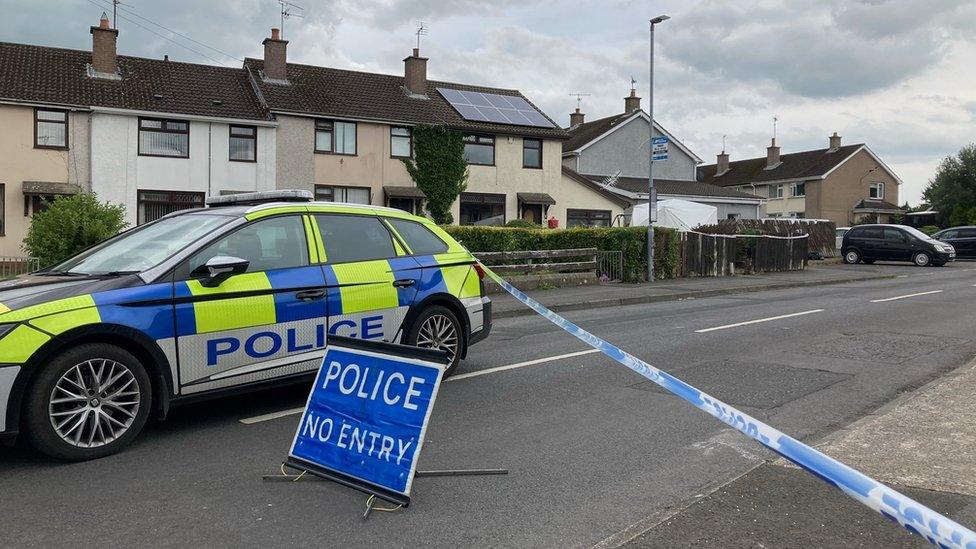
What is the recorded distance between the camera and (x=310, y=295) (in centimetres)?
583

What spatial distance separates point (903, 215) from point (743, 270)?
37654mm

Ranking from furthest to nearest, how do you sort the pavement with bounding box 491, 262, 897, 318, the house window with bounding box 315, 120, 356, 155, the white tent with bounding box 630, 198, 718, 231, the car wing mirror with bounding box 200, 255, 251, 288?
the white tent with bounding box 630, 198, 718, 231, the house window with bounding box 315, 120, 356, 155, the pavement with bounding box 491, 262, 897, 318, the car wing mirror with bounding box 200, 255, 251, 288

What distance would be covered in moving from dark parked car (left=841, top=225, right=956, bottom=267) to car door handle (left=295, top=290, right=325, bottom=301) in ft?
101

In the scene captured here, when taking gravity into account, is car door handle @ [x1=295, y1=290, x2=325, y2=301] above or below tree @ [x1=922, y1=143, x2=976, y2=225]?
below

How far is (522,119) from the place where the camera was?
34.9 meters

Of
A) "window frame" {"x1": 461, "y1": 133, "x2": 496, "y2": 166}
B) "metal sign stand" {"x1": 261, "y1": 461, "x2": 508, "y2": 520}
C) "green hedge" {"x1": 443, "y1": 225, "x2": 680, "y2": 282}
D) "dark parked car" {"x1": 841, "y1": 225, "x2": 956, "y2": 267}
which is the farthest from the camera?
A: "window frame" {"x1": 461, "y1": 133, "x2": 496, "y2": 166}

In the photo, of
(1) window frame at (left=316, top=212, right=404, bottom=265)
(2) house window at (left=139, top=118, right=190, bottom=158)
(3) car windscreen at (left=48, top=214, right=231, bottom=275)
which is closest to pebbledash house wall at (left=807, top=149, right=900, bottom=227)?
(2) house window at (left=139, top=118, right=190, bottom=158)

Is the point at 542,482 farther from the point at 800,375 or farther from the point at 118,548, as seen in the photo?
the point at 800,375

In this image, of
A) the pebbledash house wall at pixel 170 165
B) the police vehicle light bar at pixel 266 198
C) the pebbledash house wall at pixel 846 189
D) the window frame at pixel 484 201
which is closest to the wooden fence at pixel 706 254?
the window frame at pixel 484 201

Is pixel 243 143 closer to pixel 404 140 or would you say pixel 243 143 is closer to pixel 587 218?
pixel 404 140

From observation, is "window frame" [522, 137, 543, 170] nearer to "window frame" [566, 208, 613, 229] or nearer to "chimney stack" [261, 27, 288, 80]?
"window frame" [566, 208, 613, 229]

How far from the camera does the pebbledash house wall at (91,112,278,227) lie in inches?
1042

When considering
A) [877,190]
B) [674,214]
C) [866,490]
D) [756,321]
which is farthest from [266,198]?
[877,190]

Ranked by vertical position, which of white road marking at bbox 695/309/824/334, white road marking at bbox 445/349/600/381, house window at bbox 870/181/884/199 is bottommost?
white road marking at bbox 445/349/600/381
